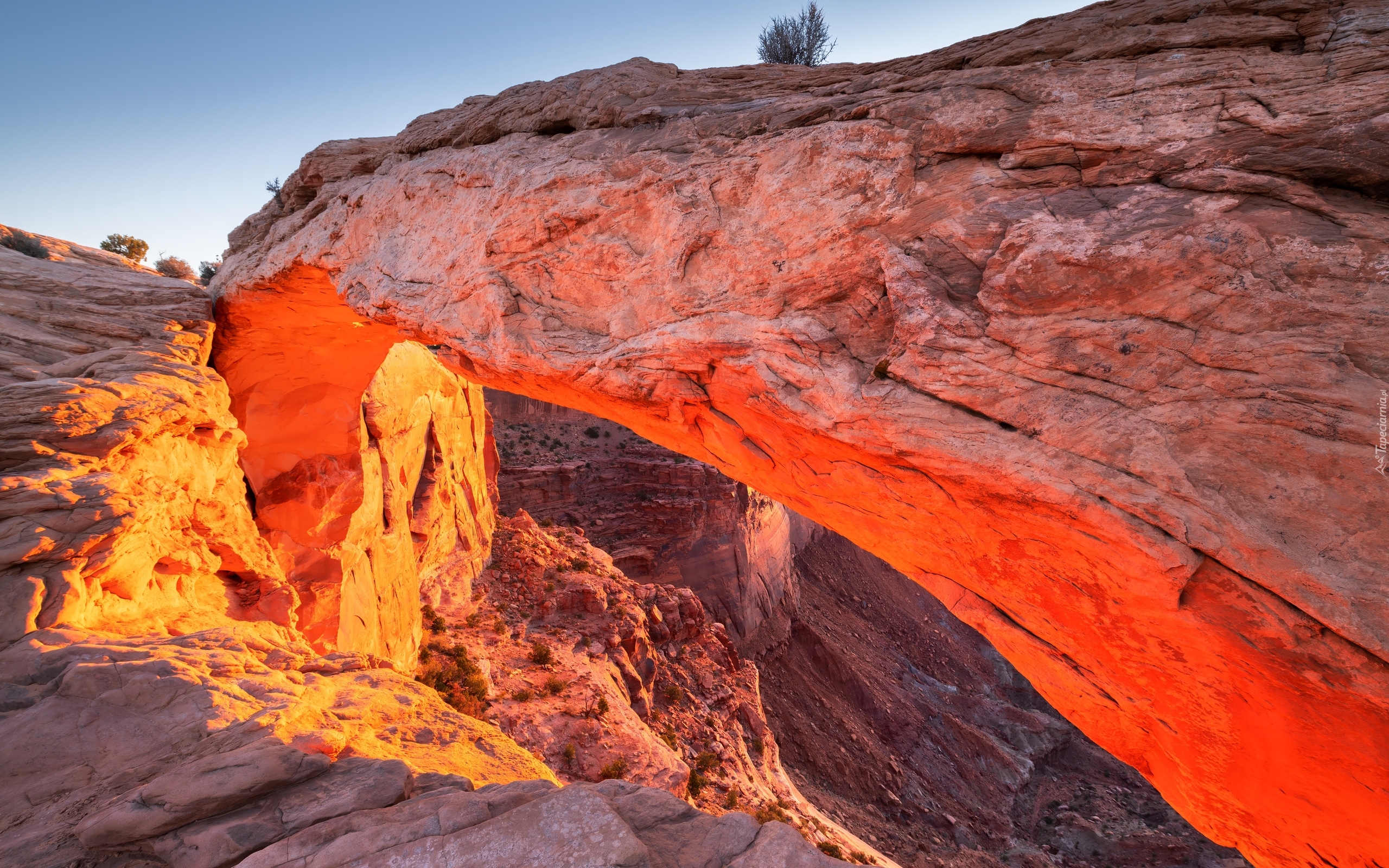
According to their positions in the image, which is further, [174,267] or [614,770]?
[174,267]

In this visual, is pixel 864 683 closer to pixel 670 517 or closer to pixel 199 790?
pixel 670 517

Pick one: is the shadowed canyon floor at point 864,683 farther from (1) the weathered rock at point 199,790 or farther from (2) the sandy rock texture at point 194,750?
(1) the weathered rock at point 199,790

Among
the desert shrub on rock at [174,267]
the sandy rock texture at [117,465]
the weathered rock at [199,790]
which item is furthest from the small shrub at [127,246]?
the weathered rock at [199,790]

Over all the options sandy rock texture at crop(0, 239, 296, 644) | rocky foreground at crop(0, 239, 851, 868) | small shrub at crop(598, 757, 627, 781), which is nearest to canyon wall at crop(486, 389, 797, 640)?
small shrub at crop(598, 757, 627, 781)

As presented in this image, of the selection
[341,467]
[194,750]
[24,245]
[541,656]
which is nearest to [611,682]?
[541,656]

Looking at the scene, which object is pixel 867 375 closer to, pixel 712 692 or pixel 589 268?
pixel 589 268
